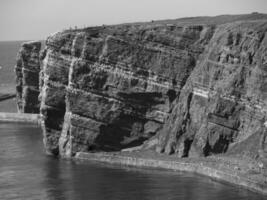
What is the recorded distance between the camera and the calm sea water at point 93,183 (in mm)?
115062

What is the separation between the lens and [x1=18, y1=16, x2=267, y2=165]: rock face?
139m

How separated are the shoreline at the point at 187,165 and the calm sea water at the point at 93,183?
1.28m

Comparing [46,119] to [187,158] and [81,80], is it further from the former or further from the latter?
[187,158]

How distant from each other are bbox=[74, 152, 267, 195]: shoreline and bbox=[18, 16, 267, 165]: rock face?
11.1 feet

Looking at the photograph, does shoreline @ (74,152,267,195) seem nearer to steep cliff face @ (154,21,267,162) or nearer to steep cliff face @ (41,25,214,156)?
steep cliff face @ (41,25,214,156)

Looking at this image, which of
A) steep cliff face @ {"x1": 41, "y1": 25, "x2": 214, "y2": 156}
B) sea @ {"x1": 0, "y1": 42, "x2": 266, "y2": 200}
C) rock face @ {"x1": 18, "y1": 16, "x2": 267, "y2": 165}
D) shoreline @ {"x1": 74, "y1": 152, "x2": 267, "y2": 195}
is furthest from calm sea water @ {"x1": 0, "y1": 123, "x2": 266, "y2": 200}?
rock face @ {"x1": 18, "y1": 16, "x2": 267, "y2": 165}

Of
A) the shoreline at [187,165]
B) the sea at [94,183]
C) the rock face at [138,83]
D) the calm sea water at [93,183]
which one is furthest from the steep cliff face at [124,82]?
the calm sea water at [93,183]

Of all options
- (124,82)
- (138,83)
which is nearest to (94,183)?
(124,82)

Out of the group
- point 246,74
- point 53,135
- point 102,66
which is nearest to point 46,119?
point 53,135

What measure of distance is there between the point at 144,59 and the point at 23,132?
38752 millimetres

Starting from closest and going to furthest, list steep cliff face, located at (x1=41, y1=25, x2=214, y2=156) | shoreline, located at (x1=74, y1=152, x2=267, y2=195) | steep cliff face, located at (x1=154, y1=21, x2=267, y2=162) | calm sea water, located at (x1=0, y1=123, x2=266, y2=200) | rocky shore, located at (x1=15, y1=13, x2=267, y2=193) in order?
calm sea water, located at (x1=0, y1=123, x2=266, y2=200) < shoreline, located at (x1=74, y1=152, x2=267, y2=195) < steep cliff face, located at (x1=154, y1=21, x2=267, y2=162) < rocky shore, located at (x1=15, y1=13, x2=267, y2=193) < steep cliff face, located at (x1=41, y1=25, x2=214, y2=156)

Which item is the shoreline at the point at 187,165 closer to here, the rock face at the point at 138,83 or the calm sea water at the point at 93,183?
the calm sea water at the point at 93,183

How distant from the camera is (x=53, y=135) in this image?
488ft

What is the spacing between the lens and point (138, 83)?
5664 inches
